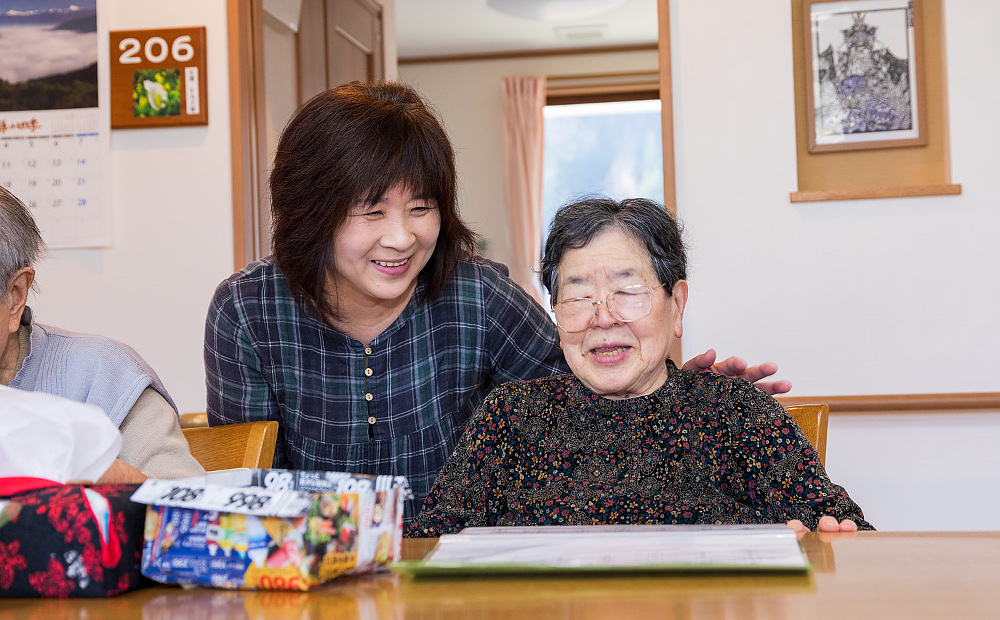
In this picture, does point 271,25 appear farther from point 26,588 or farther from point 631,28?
point 631,28

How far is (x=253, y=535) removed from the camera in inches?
30.8

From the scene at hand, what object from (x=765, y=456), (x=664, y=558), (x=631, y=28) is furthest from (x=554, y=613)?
(x=631, y=28)

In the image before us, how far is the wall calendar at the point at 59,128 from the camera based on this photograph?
3.10m

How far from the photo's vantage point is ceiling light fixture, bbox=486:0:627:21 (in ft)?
21.2

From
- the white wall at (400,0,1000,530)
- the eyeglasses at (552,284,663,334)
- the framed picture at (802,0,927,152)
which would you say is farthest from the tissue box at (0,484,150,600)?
the framed picture at (802,0,927,152)

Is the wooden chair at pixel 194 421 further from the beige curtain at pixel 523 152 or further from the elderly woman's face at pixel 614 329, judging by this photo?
the beige curtain at pixel 523 152

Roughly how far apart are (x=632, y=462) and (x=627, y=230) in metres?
0.38

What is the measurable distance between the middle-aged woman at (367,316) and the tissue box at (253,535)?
927 millimetres

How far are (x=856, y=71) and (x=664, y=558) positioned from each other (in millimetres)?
2332

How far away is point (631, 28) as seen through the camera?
7.25 m

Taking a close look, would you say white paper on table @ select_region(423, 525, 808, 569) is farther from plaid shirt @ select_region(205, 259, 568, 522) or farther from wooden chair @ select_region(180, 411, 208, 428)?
wooden chair @ select_region(180, 411, 208, 428)

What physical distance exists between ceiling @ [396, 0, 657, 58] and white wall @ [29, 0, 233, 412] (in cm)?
353

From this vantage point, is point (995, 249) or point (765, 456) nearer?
point (765, 456)

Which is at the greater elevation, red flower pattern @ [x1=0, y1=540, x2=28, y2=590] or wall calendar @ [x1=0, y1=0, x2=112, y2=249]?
wall calendar @ [x1=0, y1=0, x2=112, y2=249]
